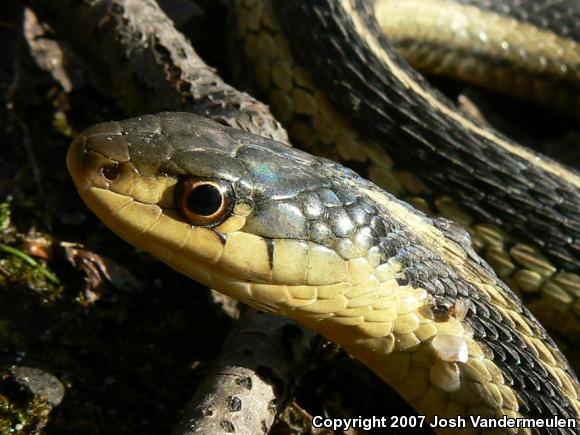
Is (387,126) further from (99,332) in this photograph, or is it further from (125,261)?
(99,332)

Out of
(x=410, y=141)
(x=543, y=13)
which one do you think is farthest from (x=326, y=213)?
(x=543, y=13)

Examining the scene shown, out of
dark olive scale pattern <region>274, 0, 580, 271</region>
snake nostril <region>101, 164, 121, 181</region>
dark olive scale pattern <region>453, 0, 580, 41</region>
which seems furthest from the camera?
dark olive scale pattern <region>453, 0, 580, 41</region>

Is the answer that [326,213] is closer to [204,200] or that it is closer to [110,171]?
[204,200]

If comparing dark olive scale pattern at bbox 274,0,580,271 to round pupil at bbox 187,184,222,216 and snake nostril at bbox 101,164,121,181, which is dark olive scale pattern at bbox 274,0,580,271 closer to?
round pupil at bbox 187,184,222,216

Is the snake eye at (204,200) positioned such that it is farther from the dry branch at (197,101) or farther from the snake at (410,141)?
the snake at (410,141)

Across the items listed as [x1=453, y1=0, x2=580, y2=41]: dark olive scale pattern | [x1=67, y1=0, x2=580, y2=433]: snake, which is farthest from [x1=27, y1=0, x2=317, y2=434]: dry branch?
[x1=453, y1=0, x2=580, y2=41]: dark olive scale pattern

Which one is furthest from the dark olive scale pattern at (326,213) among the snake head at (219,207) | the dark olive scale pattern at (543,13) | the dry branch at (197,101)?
the dark olive scale pattern at (543,13)
